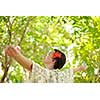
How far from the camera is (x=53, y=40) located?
6.24 feet

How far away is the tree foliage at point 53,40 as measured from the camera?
1885 millimetres

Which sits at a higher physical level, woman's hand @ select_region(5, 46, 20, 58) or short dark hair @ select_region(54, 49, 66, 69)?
woman's hand @ select_region(5, 46, 20, 58)

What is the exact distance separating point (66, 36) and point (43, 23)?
0.68 feet

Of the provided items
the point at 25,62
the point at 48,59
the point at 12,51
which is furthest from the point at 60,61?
the point at 12,51

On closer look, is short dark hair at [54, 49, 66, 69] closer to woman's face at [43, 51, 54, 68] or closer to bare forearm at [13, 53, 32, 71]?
woman's face at [43, 51, 54, 68]

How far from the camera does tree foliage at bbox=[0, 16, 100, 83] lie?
6.18ft

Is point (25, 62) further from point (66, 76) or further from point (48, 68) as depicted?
point (66, 76)

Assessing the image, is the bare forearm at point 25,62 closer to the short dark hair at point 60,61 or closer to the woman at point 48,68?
the woman at point 48,68

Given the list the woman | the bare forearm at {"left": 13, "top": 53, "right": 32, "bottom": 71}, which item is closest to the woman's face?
the woman

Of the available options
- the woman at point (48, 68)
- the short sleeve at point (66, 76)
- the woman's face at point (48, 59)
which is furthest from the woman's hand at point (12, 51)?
the short sleeve at point (66, 76)
